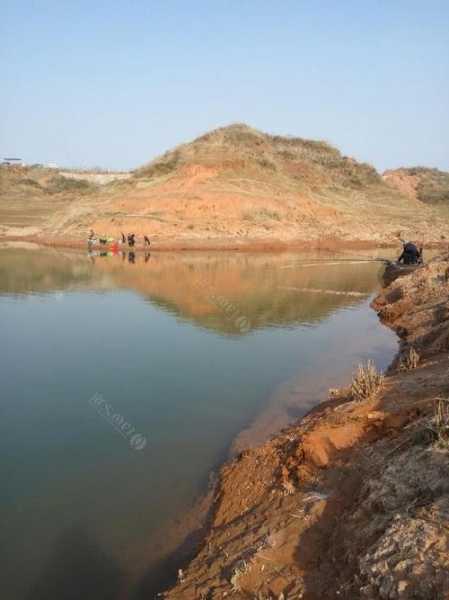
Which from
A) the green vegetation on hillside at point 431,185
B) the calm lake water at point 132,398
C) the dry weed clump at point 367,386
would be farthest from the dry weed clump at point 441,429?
the green vegetation on hillside at point 431,185

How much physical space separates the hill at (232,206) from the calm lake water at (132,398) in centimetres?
2075

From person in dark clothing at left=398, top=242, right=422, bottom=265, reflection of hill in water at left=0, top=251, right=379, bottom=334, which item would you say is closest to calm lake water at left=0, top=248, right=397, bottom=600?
reflection of hill in water at left=0, top=251, right=379, bottom=334

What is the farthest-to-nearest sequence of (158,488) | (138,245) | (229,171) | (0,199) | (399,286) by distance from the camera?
(0,199) < (229,171) < (138,245) < (399,286) < (158,488)

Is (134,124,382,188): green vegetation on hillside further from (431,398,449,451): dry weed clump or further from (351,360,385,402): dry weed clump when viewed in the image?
(431,398,449,451): dry weed clump

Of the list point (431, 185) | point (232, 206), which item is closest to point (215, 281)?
point (232, 206)

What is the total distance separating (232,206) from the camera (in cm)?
4597

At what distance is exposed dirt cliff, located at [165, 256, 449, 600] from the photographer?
394 cm

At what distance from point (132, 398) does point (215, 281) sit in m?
15.8

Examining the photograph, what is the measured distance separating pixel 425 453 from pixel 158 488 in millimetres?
3759

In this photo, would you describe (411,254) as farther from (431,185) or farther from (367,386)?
(431,185)

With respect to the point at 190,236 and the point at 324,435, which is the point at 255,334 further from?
the point at 190,236

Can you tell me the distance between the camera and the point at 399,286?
20.6 meters

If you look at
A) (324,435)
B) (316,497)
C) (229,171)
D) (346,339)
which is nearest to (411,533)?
(316,497)

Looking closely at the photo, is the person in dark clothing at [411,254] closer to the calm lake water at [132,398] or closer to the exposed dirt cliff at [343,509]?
the calm lake water at [132,398]
